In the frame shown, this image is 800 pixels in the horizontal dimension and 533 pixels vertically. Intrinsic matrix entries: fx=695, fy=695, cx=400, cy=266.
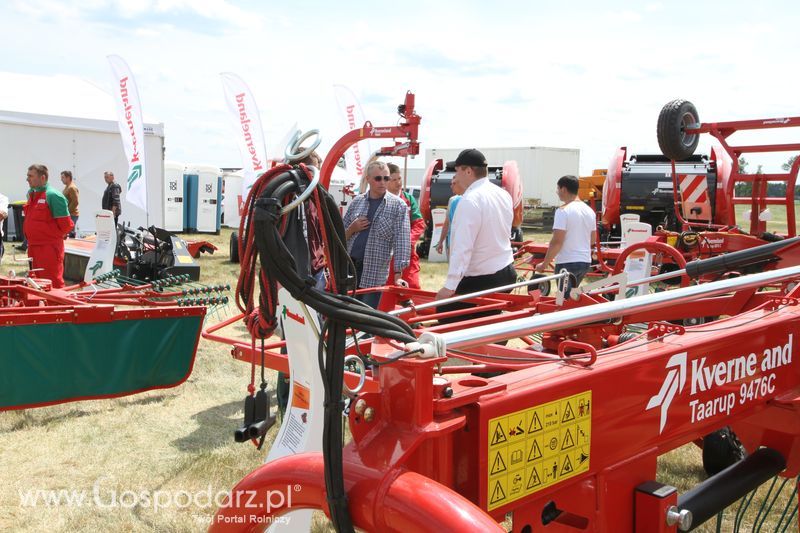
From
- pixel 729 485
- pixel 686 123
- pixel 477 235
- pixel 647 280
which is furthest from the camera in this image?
pixel 686 123

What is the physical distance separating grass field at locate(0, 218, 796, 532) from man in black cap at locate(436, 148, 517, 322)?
1.50m

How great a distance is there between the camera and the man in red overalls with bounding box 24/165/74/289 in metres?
7.55

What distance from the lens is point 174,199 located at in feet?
67.9

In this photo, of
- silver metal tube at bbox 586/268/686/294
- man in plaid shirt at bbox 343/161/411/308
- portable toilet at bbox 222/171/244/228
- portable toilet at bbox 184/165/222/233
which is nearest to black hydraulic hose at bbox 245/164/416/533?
silver metal tube at bbox 586/268/686/294

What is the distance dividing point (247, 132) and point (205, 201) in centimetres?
596

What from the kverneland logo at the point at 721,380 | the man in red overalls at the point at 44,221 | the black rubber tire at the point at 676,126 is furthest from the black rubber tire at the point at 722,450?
the man in red overalls at the point at 44,221

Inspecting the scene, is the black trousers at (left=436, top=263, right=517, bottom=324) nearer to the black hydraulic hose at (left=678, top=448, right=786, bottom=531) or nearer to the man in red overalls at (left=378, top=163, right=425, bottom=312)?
the man in red overalls at (left=378, top=163, right=425, bottom=312)

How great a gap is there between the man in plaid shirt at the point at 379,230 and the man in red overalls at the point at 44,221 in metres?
4.12

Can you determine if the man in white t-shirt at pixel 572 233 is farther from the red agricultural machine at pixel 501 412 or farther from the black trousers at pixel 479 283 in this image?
the red agricultural machine at pixel 501 412

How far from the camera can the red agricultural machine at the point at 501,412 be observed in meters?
1.42

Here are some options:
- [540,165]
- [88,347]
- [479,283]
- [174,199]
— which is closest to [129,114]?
[174,199]

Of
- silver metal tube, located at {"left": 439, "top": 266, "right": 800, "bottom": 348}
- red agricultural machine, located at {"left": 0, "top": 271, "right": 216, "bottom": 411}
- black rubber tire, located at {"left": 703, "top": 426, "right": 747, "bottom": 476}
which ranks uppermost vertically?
silver metal tube, located at {"left": 439, "top": 266, "right": 800, "bottom": 348}

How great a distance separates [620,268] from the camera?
11.5ft

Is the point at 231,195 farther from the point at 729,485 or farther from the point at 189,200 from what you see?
the point at 729,485
